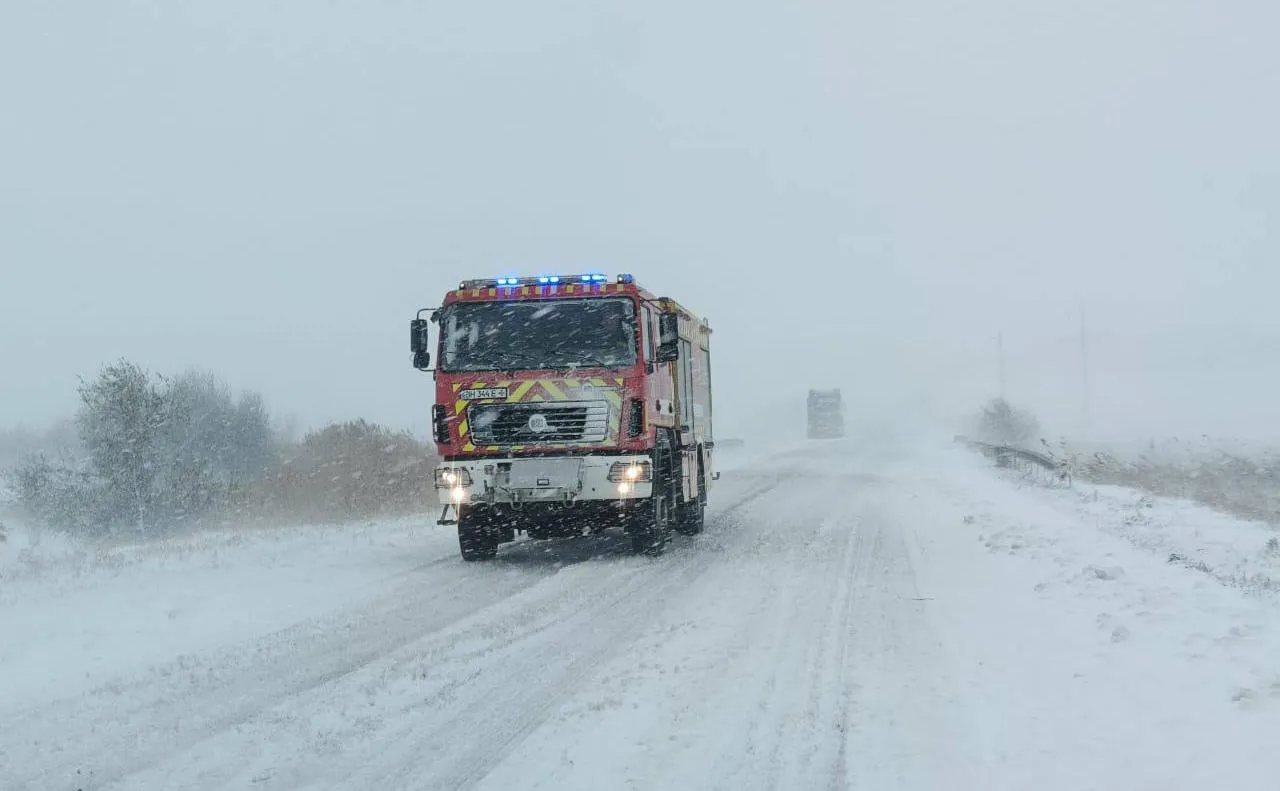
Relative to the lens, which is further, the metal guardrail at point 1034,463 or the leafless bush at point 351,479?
the metal guardrail at point 1034,463

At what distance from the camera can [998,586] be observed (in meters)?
9.39

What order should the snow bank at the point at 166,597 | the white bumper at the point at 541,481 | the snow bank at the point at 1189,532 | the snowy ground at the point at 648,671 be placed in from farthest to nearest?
the white bumper at the point at 541,481 → the snow bank at the point at 1189,532 → the snow bank at the point at 166,597 → the snowy ground at the point at 648,671

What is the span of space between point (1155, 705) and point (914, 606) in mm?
3205

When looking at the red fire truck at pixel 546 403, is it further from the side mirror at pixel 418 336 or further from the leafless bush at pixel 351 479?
the leafless bush at pixel 351 479

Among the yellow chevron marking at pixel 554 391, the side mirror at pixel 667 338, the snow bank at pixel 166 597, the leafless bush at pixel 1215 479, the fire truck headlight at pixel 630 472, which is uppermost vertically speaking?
the side mirror at pixel 667 338

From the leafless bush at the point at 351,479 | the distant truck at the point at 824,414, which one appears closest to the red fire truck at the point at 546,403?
the leafless bush at the point at 351,479

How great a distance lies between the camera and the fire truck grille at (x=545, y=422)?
11.3m

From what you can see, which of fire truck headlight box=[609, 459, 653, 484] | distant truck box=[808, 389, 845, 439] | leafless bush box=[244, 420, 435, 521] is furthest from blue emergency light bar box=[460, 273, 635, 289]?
distant truck box=[808, 389, 845, 439]

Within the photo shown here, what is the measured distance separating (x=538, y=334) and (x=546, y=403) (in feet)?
2.74

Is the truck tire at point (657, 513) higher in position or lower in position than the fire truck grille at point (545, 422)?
lower

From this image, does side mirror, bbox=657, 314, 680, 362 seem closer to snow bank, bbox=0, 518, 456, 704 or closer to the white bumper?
the white bumper

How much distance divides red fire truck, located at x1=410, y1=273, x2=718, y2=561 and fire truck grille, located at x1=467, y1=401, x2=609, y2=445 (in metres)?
0.01

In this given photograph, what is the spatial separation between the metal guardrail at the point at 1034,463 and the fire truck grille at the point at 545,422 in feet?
46.2

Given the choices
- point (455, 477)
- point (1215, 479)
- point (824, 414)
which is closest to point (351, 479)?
point (455, 477)
